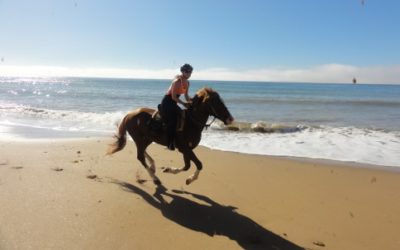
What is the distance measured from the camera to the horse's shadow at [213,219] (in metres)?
5.16

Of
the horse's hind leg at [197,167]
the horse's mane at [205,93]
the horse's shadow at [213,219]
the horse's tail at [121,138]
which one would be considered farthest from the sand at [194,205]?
the horse's mane at [205,93]

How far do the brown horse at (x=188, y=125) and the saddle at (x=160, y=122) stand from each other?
0.05 metres

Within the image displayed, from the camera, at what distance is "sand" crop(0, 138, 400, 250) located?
5.07m

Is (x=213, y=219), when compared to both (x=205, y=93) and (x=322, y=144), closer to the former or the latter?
(x=205, y=93)

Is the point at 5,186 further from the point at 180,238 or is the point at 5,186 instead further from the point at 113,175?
the point at 180,238

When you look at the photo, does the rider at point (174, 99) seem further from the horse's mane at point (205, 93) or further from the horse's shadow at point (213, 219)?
the horse's shadow at point (213, 219)

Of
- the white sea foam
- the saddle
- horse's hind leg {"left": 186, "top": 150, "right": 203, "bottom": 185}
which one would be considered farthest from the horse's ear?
the white sea foam

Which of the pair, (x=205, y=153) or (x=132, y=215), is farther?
(x=205, y=153)

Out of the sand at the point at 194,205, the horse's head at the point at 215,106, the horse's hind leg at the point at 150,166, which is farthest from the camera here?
the horse's hind leg at the point at 150,166

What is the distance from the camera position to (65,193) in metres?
6.55

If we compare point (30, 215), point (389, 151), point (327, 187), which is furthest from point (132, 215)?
point (389, 151)

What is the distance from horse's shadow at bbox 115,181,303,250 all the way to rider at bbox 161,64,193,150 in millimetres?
1214

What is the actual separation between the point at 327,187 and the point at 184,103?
10.8 ft

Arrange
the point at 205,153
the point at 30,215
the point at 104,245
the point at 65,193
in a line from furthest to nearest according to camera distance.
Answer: the point at 205,153, the point at 65,193, the point at 30,215, the point at 104,245
